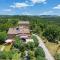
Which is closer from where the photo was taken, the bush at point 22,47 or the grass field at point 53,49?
the bush at point 22,47

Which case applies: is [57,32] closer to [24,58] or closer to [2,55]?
[24,58]

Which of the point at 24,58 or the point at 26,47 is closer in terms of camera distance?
the point at 24,58

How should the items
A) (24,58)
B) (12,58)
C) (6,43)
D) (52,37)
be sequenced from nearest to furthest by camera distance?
(12,58) → (24,58) → (6,43) → (52,37)

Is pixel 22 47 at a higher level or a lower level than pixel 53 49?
higher

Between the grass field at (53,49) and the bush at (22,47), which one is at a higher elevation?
the bush at (22,47)

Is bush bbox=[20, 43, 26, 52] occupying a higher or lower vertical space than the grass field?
higher

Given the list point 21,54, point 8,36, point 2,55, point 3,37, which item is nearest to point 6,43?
point 3,37

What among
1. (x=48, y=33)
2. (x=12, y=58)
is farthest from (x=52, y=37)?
(x=12, y=58)

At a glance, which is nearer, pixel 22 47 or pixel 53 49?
pixel 22 47

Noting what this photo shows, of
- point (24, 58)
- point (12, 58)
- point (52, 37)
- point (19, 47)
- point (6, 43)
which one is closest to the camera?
point (12, 58)

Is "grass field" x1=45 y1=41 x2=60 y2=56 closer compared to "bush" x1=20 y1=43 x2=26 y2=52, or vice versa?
"bush" x1=20 y1=43 x2=26 y2=52
